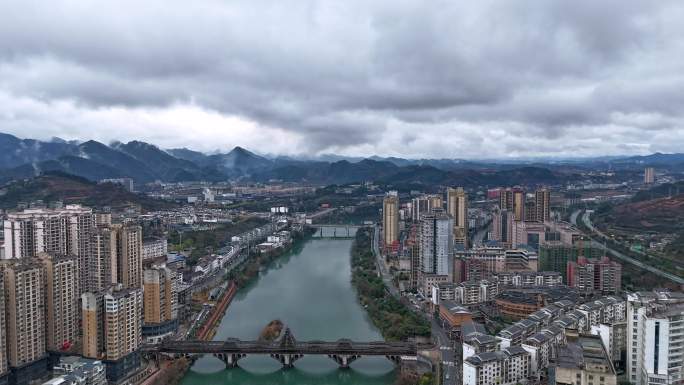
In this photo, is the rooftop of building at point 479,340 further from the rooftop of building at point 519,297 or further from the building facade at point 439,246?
the building facade at point 439,246

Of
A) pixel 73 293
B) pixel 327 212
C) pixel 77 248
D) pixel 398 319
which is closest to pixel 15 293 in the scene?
pixel 73 293

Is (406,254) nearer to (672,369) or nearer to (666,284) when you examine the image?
(666,284)

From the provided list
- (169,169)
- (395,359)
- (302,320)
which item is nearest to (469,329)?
(395,359)

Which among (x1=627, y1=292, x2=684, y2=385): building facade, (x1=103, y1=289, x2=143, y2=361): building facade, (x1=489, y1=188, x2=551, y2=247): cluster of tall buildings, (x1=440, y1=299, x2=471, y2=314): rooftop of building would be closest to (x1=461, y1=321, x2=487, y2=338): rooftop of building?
(x1=440, y1=299, x2=471, y2=314): rooftop of building

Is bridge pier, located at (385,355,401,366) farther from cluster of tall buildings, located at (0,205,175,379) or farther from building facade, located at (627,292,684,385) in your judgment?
cluster of tall buildings, located at (0,205,175,379)

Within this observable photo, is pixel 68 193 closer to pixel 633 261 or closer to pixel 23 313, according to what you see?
pixel 23 313
